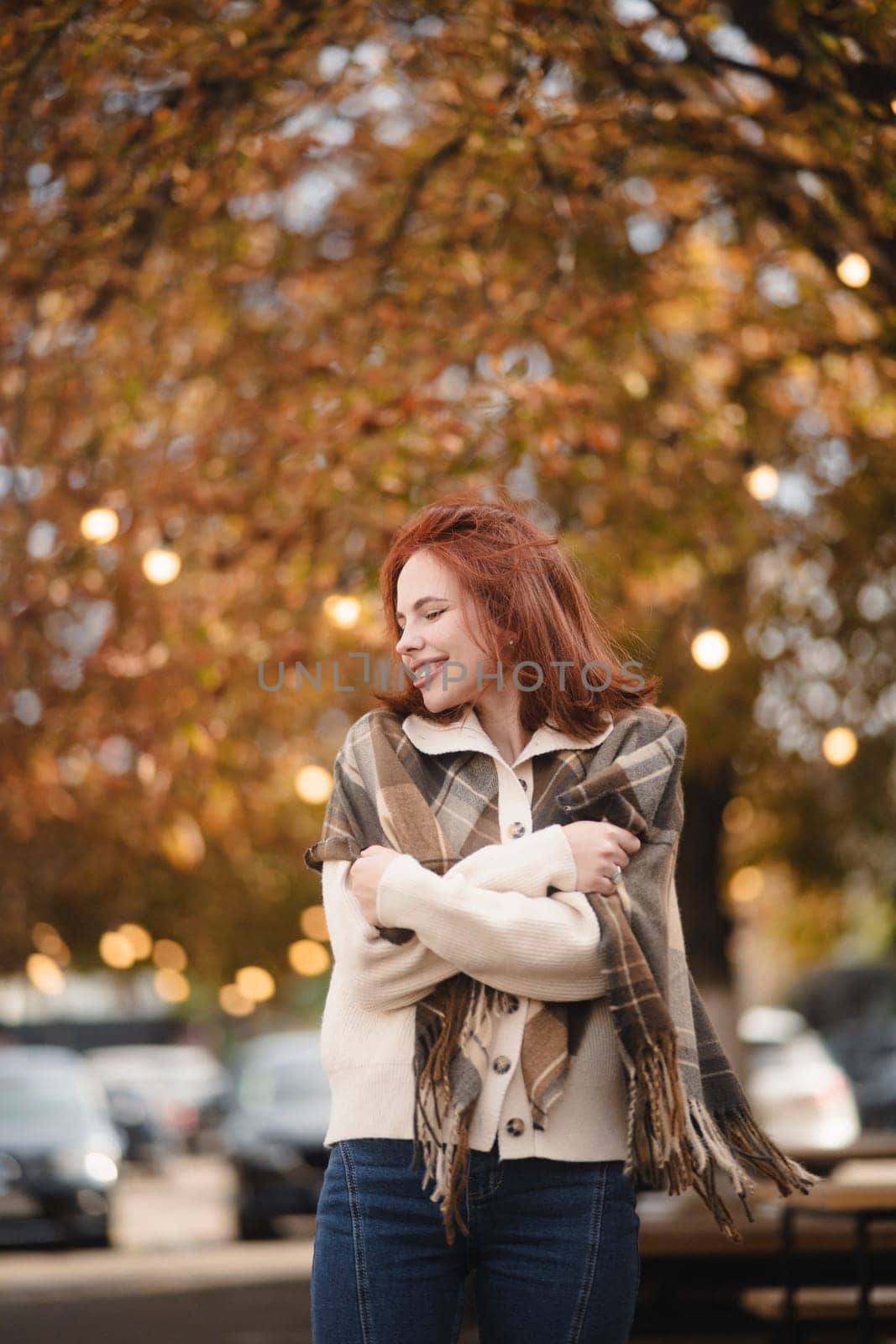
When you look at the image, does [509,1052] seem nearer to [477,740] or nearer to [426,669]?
[477,740]

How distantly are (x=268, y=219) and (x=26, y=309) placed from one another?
2.06 metres

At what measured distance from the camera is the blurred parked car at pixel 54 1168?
47.5ft

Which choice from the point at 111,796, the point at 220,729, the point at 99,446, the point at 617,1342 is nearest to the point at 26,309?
the point at 99,446

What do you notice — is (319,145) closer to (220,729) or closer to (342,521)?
(342,521)

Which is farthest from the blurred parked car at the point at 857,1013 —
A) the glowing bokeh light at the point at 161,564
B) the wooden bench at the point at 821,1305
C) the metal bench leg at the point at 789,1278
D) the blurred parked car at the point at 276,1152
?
the glowing bokeh light at the point at 161,564

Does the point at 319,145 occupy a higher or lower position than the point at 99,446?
higher

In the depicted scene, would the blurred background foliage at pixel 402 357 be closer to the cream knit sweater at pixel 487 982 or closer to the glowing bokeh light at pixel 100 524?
the glowing bokeh light at pixel 100 524

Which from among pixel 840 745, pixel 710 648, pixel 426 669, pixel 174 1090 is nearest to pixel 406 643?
pixel 426 669

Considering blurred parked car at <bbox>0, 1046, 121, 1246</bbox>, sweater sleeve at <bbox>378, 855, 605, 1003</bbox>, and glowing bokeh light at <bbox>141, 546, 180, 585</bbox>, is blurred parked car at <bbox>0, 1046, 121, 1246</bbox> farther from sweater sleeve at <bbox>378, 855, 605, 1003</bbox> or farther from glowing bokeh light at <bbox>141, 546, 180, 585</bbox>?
sweater sleeve at <bbox>378, 855, 605, 1003</bbox>

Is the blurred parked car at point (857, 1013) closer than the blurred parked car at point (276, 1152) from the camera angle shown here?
No

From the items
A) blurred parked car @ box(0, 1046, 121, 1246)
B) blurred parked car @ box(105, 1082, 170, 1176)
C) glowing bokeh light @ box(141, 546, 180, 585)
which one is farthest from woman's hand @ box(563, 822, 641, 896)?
blurred parked car @ box(105, 1082, 170, 1176)

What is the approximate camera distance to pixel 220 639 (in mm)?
7078

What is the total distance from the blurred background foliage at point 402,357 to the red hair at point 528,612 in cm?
261

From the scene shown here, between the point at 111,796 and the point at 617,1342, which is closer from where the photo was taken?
the point at 617,1342
